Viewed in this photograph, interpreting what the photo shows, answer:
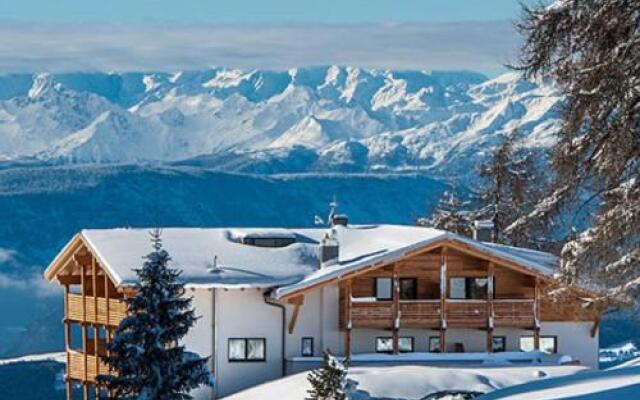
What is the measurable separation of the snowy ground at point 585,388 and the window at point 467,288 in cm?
2758

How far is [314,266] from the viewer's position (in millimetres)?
46250

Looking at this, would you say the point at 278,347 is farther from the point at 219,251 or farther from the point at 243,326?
the point at 219,251

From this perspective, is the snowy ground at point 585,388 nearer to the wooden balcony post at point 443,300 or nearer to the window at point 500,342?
the wooden balcony post at point 443,300

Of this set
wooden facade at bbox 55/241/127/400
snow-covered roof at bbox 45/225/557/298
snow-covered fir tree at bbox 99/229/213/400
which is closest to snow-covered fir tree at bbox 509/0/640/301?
snow-covered fir tree at bbox 99/229/213/400

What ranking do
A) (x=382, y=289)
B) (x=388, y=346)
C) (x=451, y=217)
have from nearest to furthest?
1. (x=388, y=346)
2. (x=382, y=289)
3. (x=451, y=217)

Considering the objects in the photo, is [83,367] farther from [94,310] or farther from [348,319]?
[348,319]

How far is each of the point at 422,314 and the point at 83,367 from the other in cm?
1187

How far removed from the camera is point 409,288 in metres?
45.8

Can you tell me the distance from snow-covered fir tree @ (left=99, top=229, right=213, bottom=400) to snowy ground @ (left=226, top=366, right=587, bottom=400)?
5.91 meters

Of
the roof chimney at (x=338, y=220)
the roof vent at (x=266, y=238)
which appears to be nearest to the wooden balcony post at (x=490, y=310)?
the roof vent at (x=266, y=238)

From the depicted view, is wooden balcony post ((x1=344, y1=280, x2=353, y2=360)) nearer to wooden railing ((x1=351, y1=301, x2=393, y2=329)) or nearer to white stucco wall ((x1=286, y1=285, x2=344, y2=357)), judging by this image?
wooden railing ((x1=351, y1=301, x2=393, y2=329))

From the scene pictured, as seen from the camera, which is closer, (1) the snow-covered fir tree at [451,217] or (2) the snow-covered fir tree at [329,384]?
(2) the snow-covered fir tree at [329,384]

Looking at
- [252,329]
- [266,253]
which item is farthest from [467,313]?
[266,253]

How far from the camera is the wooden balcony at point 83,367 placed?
1916 inches
